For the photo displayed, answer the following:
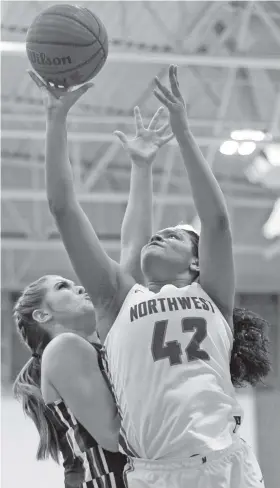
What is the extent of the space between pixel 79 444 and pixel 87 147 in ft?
34.0

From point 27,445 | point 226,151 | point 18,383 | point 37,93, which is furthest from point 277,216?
point 18,383

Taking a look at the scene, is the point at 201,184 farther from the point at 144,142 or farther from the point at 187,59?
the point at 187,59

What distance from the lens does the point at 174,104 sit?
312 cm

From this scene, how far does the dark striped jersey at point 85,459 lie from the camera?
343cm

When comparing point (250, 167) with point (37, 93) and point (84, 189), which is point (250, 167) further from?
point (37, 93)

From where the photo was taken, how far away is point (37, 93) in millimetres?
10656

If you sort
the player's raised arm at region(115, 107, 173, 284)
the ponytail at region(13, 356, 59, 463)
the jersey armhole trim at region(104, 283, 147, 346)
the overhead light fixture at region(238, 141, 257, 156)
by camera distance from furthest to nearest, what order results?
the overhead light fixture at region(238, 141, 257, 156), the ponytail at region(13, 356, 59, 463), the player's raised arm at region(115, 107, 173, 284), the jersey armhole trim at region(104, 283, 147, 346)

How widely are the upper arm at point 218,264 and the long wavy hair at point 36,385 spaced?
0.94m

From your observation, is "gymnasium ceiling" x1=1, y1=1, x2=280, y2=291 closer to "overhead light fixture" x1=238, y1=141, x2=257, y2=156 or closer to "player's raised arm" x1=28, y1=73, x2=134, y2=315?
"overhead light fixture" x1=238, y1=141, x2=257, y2=156

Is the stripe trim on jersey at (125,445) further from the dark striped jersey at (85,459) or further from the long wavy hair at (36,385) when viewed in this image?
the long wavy hair at (36,385)

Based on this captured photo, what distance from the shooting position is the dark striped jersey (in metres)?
3.43

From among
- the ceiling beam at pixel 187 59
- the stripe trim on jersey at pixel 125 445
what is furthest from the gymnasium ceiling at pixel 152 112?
the stripe trim on jersey at pixel 125 445

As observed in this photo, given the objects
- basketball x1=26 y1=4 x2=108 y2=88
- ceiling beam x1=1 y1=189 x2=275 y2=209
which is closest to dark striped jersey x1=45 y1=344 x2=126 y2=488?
basketball x1=26 y1=4 x2=108 y2=88

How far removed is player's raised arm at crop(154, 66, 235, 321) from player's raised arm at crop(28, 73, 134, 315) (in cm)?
35
